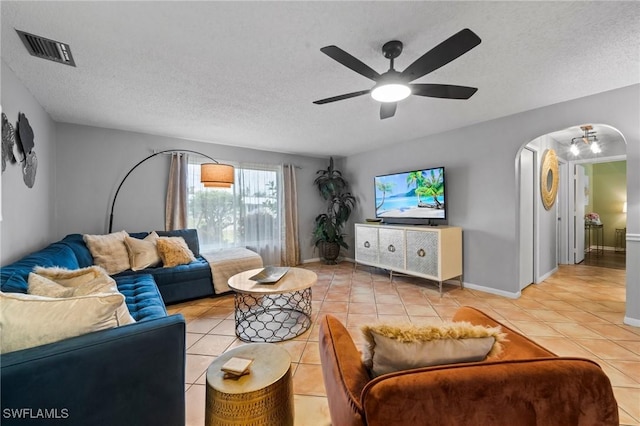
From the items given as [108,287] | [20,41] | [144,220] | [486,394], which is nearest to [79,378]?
[108,287]

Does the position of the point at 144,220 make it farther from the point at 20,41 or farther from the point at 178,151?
the point at 20,41

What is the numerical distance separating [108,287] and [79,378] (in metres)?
0.66

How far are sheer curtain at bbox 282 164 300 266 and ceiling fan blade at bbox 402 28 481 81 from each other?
3.63 meters

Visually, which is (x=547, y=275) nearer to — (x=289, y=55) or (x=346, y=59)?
(x=346, y=59)

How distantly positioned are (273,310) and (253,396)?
1977 millimetres

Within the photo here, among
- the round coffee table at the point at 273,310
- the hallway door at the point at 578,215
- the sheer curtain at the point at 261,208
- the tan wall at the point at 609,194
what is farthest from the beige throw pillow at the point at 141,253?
the tan wall at the point at 609,194

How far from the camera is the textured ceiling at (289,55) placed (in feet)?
4.99

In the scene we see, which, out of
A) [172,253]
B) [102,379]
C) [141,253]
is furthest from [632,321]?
[141,253]

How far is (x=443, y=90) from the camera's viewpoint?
1937 mm

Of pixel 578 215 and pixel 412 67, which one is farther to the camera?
pixel 578 215

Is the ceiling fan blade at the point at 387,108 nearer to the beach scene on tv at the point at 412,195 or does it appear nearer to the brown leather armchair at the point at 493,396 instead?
the beach scene on tv at the point at 412,195

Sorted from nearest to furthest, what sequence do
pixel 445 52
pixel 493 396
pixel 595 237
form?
pixel 493 396
pixel 445 52
pixel 595 237

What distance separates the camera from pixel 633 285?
97.3 inches

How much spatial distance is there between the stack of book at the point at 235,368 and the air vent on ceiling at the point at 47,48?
2.32m
